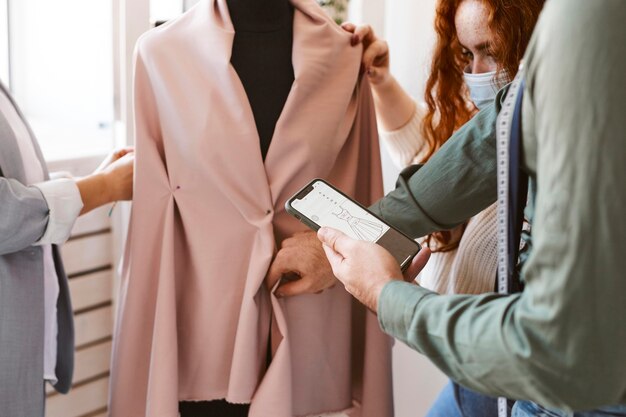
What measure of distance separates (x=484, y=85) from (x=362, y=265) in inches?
22.9

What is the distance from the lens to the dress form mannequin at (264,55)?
1.45 m

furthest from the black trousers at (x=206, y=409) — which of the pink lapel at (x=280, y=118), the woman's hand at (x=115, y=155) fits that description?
the woman's hand at (x=115, y=155)

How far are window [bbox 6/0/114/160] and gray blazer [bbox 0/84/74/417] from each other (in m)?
0.56

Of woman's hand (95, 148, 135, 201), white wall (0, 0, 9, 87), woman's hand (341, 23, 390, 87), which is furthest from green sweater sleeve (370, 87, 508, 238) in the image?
white wall (0, 0, 9, 87)

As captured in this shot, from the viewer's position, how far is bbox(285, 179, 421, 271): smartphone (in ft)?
3.85

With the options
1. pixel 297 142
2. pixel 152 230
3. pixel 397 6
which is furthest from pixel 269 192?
pixel 397 6

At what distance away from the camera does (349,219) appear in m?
1.20

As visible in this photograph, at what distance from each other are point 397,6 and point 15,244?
1308 millimetres

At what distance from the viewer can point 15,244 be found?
1.29 metres

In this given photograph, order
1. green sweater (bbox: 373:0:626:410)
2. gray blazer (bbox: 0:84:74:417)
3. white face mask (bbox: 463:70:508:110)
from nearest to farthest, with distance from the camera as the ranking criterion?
green sweater (bbox: 373:0:626:410), gray blazer (bbox: 0:84:74:417), white face mask (bbox: 463:70:508:110)

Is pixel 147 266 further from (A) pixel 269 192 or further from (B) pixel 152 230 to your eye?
(A) pixel 269 192

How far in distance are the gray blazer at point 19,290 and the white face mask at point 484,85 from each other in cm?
77

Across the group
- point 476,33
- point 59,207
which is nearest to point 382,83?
point 476,33

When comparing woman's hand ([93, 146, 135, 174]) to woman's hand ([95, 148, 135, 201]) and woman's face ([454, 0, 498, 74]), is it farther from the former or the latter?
woman's face ([454, 0, 498, 74])
